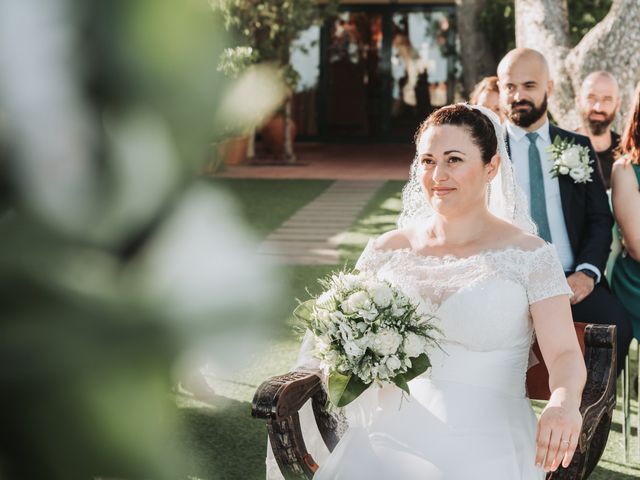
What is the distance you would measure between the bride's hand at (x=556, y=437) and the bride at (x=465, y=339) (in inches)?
4.6

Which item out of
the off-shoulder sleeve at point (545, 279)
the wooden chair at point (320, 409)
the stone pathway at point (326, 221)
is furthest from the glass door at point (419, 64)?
the wooden chair at point (320, 409)

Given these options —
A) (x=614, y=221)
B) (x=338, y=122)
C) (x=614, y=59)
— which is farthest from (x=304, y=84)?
(x=614, y=221)

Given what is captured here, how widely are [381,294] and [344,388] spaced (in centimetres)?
27

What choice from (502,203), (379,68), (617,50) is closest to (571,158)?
(502,203)

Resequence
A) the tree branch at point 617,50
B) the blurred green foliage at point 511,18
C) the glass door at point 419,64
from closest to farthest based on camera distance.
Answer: the tree branch at point 617,50 < the blurred green foliage at point 511,18 < the glass door at point 419,64

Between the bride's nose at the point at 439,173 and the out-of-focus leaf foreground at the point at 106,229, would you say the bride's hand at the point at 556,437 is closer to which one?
the bride's nose at the point at 439,173

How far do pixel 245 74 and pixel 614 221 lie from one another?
12.3 ft

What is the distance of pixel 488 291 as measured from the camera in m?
2.56

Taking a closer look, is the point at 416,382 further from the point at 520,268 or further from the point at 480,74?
the point at 480,74

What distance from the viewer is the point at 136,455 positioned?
37 centimetres

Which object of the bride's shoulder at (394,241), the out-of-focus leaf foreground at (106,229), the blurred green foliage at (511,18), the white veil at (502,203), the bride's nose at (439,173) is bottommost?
the bride's shoulder at (394,241)

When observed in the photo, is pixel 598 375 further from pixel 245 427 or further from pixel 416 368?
pixel 245 427

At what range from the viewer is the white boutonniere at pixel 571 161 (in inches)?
142

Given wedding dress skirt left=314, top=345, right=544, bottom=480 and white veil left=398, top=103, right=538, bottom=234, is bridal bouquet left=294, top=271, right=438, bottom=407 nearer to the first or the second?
wedding dress skirt left=314, top=345, right=544, bottom=480
